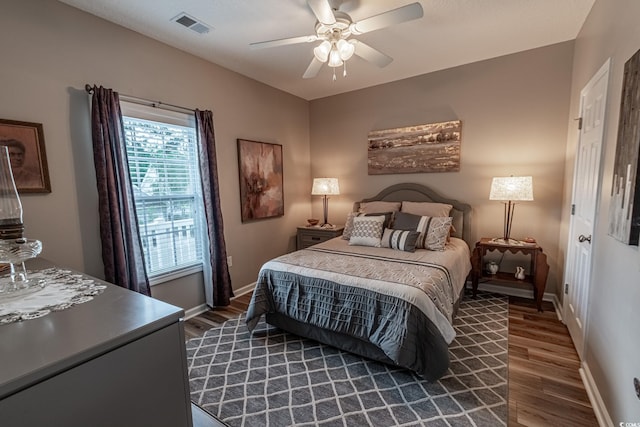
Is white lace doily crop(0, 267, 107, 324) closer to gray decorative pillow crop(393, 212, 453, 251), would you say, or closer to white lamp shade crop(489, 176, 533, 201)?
gray decorative pillow crop(393, 212, 453, 251)

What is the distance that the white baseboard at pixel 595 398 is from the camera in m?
1.57

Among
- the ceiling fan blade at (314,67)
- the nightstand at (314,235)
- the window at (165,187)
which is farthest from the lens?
the nightstand at (314,235)

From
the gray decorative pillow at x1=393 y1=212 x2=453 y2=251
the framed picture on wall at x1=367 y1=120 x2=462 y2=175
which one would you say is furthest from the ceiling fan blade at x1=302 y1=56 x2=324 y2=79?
the gray decorative pillow at x1=393 y1=212 x2=453 y2=251

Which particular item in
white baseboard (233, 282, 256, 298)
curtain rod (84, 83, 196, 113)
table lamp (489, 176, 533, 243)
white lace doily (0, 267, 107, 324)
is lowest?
white baseboard (233, 282, 256, 298)

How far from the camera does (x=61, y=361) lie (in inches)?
27.9

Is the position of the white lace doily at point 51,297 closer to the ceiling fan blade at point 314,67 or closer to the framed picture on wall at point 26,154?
the framed picture on wall at point 26,154

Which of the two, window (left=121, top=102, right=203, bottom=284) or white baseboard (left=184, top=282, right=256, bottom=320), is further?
white baseboard (left=184, top=282, right=256, bottom=320)

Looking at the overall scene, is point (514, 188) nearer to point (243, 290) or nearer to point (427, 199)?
point (427, 199)

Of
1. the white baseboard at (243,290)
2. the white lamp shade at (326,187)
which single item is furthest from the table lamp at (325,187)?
the white baseboard at (243,290)

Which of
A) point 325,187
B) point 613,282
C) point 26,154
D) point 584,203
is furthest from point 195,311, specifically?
point 584,203

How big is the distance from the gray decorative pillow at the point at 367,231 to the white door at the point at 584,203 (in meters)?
1.66

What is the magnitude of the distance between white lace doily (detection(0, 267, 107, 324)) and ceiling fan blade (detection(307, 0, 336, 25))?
6.25ft

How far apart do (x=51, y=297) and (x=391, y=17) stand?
227 centimetres

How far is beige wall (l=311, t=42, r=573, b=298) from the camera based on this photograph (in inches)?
119
